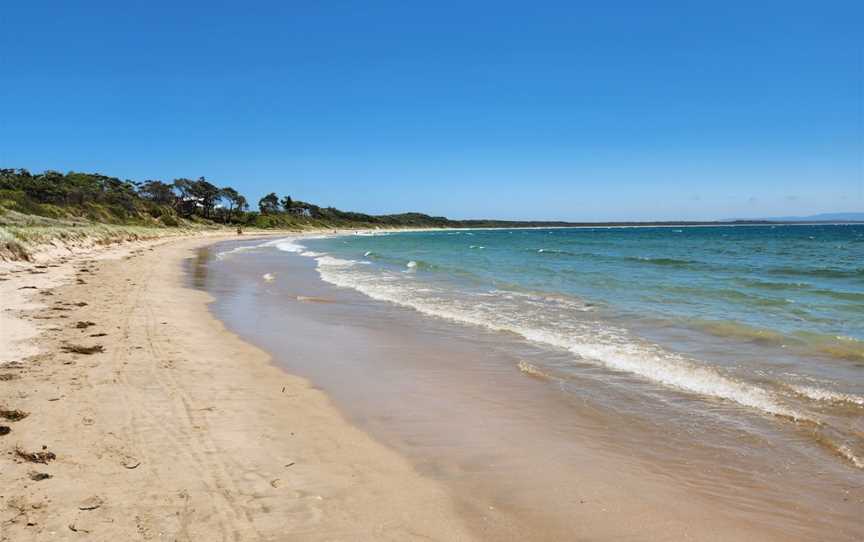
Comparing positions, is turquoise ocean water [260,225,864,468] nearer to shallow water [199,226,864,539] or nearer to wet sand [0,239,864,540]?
shallow water [199,226,864,539]

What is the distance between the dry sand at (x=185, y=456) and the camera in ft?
12.1

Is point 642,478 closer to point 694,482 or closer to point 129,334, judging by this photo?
point 694,482

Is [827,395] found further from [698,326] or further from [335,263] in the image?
[335,263]

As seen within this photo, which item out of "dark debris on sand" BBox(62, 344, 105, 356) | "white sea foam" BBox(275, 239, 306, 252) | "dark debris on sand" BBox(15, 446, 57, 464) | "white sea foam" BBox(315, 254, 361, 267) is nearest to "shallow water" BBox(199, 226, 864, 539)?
"dark debris on sand" BBox(62, 344, 105, 356)

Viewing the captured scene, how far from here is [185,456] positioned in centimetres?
470

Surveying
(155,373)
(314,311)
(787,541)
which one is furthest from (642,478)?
(314,311)

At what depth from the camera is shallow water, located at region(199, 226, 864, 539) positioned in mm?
4527

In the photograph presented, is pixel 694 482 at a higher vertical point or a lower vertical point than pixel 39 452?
lower

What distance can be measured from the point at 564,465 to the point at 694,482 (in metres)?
1.12

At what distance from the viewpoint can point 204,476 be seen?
14.2 ft

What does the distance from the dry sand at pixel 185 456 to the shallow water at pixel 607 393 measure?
63 cm

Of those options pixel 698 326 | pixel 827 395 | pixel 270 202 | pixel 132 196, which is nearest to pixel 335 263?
pixel 698 326

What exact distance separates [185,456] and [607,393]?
531 centimetres

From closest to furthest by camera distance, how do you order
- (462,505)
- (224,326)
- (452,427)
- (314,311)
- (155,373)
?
(462,505) < (452,427) < (155,373) < (224,326) < (314,311)
